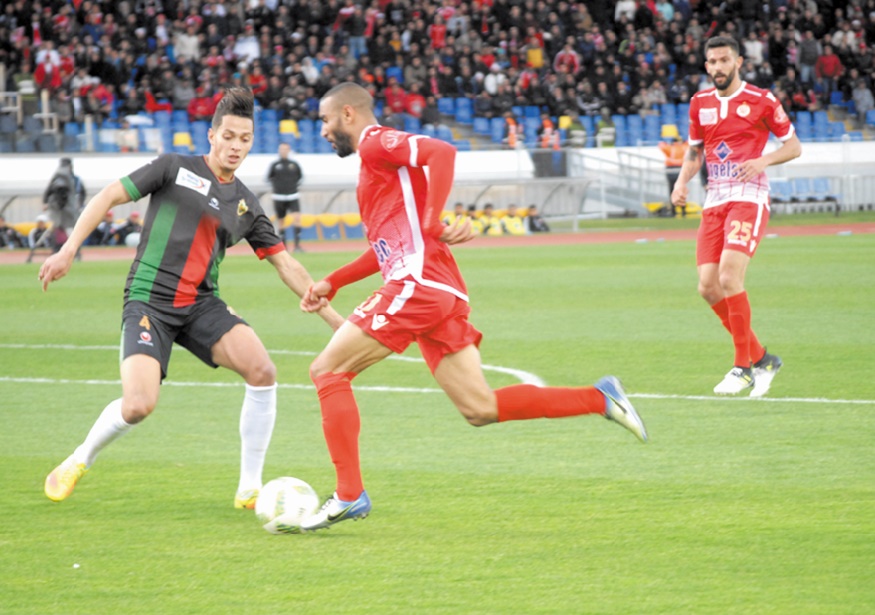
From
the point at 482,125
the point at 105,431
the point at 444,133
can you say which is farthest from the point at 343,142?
the point at 482,125

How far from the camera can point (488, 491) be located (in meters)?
5.88

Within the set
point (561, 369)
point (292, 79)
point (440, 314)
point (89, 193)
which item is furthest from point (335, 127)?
point (292, 79)

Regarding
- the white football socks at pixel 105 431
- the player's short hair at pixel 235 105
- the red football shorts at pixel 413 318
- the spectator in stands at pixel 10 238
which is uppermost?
the player's short hair at pixel 235 105

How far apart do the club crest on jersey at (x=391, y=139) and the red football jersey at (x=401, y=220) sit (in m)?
0.02

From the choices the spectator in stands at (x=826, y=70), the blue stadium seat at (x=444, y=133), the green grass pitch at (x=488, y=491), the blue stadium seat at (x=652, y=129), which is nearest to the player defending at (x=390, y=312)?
the green grass pitch at (x=488, y=491)

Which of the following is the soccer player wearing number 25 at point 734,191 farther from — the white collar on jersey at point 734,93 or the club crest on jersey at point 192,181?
the club crest on jersey at point 192,181

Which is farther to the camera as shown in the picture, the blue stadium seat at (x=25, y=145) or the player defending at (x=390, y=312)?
the blue stadium seat at (x=25, y=145)

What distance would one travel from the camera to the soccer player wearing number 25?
340 inches

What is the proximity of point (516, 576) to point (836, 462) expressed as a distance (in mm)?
2497

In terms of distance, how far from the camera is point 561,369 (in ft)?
32.1

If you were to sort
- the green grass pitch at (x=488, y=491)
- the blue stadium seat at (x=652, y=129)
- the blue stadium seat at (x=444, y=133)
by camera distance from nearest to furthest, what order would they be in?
the green grass pitch at (x=488, y=491), the blue stadium seat at (x=444, y=133), the blue stadium seat at (x=652, y=129)

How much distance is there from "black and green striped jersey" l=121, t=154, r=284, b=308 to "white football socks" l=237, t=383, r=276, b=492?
1.85 ft

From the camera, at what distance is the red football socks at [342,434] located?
5250 mm

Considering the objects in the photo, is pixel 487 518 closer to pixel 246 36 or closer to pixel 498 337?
pixel 498 337
